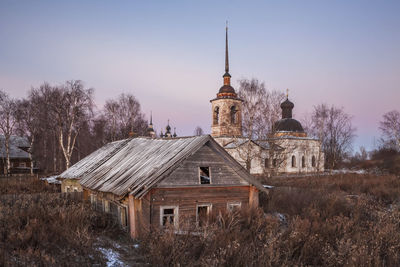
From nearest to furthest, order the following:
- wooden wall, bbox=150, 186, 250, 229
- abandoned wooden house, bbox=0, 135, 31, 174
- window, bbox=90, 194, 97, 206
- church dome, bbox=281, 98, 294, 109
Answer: wooden wall, bbox=150, 186, 250, 229
window, bbox=90, 194, 97, 206
abandoned wooden house, bbox=0, 135, 31, 174
church dome, bbox=281, 98, 294, 109

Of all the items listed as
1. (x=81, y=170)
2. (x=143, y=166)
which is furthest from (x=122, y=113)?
(x=143, y=166)

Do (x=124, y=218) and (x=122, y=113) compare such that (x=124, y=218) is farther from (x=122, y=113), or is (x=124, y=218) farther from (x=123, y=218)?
(x=122, y=113)

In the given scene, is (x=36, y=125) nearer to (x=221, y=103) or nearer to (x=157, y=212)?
(x=221, y=103)

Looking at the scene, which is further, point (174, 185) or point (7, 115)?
point (7, 115)

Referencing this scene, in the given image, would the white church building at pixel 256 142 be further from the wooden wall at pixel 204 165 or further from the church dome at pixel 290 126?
the wooden wall at pixel 204 165

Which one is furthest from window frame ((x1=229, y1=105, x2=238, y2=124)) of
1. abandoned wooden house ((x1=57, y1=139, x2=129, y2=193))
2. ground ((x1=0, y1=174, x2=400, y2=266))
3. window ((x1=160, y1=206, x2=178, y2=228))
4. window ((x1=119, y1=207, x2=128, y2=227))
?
window ((x1=119, y1=207, x2=128, y2=227))

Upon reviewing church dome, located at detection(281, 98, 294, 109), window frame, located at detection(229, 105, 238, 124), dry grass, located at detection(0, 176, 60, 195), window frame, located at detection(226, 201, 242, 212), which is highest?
church dome, located at detection(281, 98, 294, 109)

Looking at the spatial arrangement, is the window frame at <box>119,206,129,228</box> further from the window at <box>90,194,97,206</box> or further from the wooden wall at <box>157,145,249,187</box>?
the window at <box>90,194,97,206</box>

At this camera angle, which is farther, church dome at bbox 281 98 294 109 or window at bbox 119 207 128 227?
church dome at bbox 281 98 294 109

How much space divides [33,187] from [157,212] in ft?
49.7

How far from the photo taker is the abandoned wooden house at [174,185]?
10828 mm

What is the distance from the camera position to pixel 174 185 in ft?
37.7

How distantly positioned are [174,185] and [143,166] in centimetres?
187

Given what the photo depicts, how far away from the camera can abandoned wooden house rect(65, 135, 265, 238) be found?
10828mm
